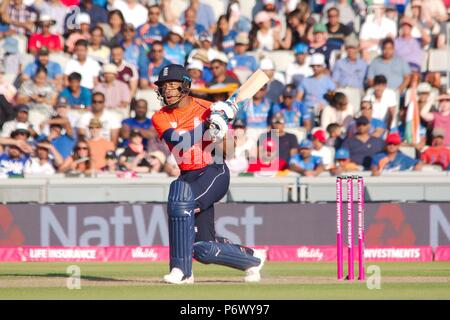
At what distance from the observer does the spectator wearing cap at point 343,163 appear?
1400 cm

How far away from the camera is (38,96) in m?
15.6

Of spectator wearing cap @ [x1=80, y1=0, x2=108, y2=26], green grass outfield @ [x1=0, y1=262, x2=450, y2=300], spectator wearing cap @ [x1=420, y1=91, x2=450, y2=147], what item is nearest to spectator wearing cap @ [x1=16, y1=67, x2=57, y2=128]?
spectator wearing cap @ [x1=80, y1=0, x2=108, y2=26]

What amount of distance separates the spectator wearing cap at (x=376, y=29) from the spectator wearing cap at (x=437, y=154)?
226 centimetres

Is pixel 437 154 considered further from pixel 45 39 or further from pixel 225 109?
pixel 225 109

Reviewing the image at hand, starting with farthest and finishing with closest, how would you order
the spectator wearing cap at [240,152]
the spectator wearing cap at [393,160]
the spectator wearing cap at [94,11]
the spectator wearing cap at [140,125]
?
1. the spectator wearing cap at [94,11]
2. the spectator wearing cap at [140,125]
3. the spectator wearing cap at [393,160]
4. the spectator wearing cap at [240,152]

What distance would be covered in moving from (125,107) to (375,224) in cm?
426

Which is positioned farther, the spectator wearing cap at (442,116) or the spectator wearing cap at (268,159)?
the spectator wearing cap at (442,116)

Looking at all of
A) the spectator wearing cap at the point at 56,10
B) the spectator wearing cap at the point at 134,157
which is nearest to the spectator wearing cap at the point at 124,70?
the spectator wearing cap at the point at 56,10

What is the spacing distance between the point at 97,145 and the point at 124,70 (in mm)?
1779

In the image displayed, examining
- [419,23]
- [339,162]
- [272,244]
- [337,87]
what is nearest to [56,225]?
[272,244]

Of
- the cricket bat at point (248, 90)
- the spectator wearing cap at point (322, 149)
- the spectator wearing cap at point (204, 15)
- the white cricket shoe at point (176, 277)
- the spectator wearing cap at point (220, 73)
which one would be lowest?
the white cricket shoe at point (176, 277)

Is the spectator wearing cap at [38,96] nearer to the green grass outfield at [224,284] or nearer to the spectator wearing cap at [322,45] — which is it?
the spectator wearing cap at [322,45]

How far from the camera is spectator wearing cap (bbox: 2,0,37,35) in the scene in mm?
16672

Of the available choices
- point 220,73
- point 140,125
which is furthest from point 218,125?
point 220,73
